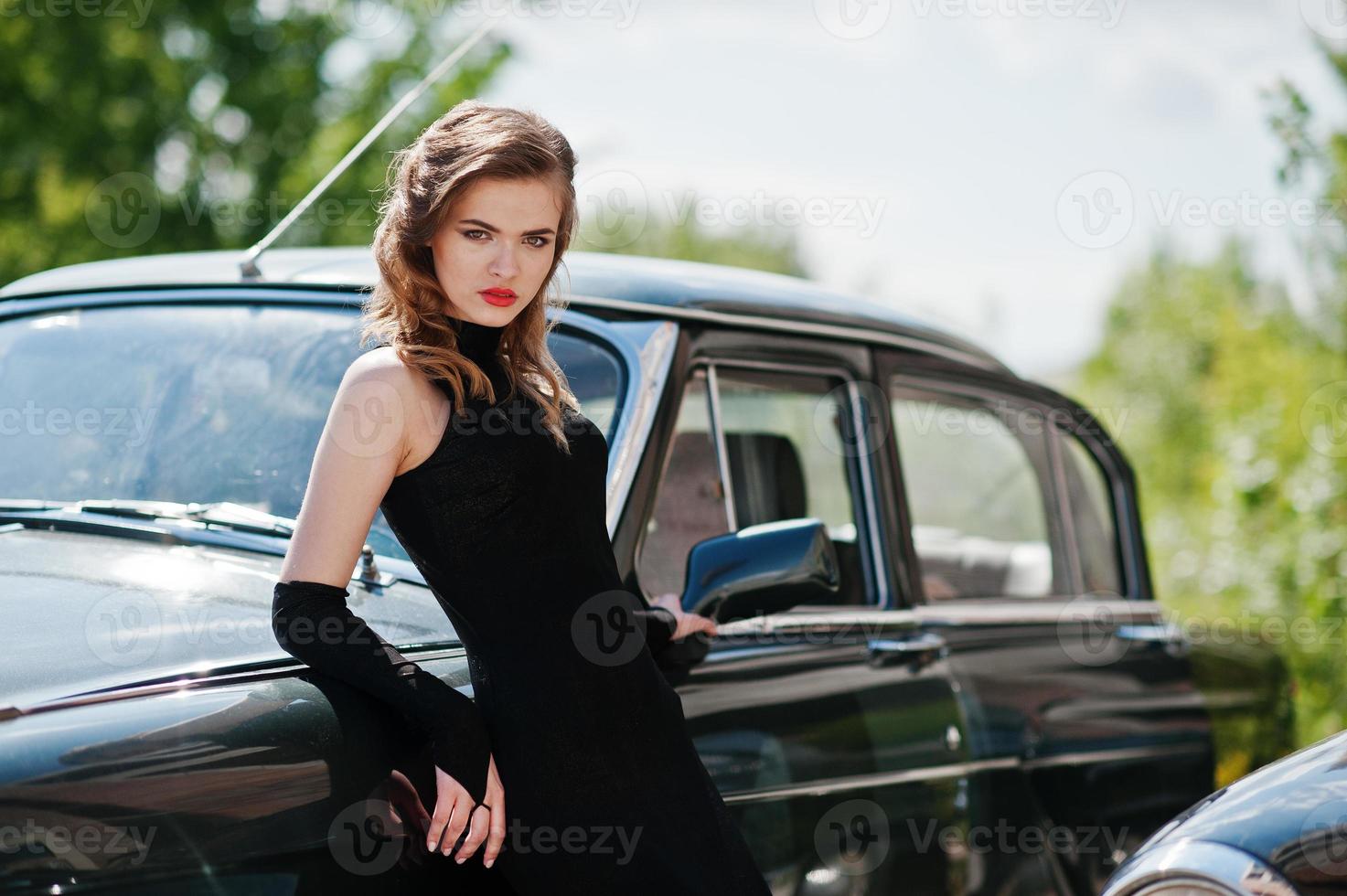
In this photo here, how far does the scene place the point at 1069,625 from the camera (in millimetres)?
4113

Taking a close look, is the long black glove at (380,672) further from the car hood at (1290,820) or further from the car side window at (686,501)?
the car side window at (686,501)

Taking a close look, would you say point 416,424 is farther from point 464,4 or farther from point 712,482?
point 464,4

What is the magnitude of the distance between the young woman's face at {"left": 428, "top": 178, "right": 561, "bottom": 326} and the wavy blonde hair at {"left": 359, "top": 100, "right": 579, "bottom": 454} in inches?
0.7

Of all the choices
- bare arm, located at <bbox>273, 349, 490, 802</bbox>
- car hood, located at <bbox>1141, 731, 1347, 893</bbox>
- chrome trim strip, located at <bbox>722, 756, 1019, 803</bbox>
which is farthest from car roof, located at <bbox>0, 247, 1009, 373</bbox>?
car hood, located at <bbox>1141, 731, 1347, 893</bbox>

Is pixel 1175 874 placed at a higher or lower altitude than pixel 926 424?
lower

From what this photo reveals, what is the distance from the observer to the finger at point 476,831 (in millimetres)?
2053

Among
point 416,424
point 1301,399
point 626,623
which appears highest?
point 1301,399

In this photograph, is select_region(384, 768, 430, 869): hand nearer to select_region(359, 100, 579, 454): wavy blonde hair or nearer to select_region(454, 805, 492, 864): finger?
select_region(454, 805, 492, 864): finger

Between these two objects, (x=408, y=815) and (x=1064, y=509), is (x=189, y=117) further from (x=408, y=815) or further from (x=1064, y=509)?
(x=408, y=815)

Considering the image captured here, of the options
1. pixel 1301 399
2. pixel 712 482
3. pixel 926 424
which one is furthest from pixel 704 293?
pixel 1301 399

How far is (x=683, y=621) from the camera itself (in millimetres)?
2688

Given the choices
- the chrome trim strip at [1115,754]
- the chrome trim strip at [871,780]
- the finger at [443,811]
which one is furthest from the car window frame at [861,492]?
the finger at [443,811]

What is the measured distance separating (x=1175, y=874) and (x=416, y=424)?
1240 millimetres

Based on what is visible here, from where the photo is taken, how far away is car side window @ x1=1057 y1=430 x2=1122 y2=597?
471 centimetres
